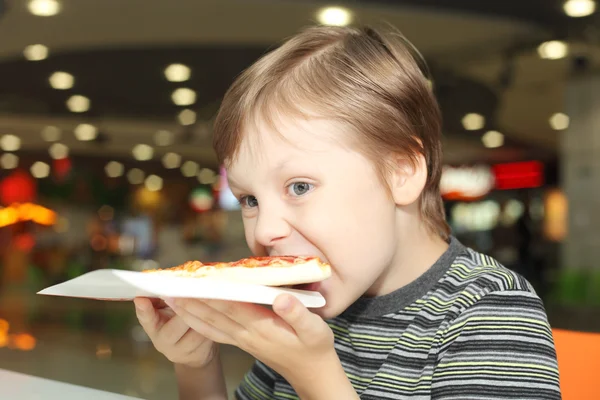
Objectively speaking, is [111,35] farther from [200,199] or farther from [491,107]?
[200,199]

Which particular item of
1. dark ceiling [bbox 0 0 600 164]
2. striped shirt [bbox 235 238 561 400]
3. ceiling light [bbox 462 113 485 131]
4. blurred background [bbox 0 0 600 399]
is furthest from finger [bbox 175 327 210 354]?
ceiling light [bbox 462 113 485 131]

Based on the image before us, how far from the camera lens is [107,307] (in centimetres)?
1060

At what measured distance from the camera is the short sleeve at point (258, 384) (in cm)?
130

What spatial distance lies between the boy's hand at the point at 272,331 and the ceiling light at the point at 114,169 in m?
16.6

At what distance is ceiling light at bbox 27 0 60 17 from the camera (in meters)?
6.62

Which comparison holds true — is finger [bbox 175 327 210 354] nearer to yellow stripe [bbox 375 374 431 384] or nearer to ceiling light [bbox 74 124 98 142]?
yellow stripe [bbox 375 374 431 384]

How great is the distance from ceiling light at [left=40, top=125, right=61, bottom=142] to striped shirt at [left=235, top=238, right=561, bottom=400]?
12.6 m

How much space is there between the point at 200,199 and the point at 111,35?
38.0ft

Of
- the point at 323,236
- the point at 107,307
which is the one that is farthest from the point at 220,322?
the point at 107,307

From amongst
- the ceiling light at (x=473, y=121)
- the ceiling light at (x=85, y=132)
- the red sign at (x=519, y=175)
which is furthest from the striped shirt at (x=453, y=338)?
the red sign at (x=519, y=175)

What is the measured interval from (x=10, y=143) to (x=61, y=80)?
5135mm

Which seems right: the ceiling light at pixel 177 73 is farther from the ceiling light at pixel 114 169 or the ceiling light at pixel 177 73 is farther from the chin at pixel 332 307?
the chin at pixel 332 307

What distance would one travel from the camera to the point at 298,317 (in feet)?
2.65

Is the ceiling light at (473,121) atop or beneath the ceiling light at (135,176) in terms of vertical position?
atop
